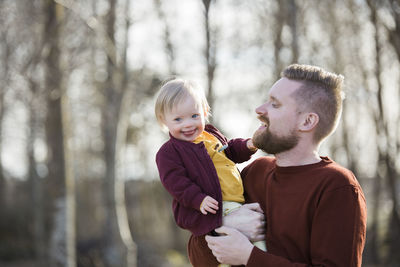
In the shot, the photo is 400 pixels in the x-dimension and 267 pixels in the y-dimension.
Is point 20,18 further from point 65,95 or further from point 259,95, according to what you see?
point 259,95

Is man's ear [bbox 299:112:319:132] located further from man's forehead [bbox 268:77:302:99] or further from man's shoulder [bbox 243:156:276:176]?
man's shoulder [bbox 243:156:276:176]

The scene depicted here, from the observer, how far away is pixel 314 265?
2111 mm

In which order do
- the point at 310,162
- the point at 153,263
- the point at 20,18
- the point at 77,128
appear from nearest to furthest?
the point at 310,162, the point at 20,18, the point at 153,263, the point at 77,128

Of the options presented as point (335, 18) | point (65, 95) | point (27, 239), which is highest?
point (335, 18)

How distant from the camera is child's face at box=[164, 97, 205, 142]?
254cm

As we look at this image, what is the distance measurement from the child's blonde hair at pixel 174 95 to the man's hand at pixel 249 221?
0.62 m

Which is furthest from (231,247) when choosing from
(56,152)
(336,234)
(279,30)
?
(279,30)

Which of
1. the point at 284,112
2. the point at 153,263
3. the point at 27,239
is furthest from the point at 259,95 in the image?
the point at 284,112

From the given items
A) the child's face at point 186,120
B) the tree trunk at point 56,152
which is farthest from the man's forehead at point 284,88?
the tree trunk at point 56,152

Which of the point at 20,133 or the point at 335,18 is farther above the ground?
the point at 335,18

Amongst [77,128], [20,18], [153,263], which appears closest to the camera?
[20,18]

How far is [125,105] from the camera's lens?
34.3 ft

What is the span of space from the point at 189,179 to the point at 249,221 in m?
0.38

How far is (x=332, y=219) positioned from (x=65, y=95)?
21.8ft
